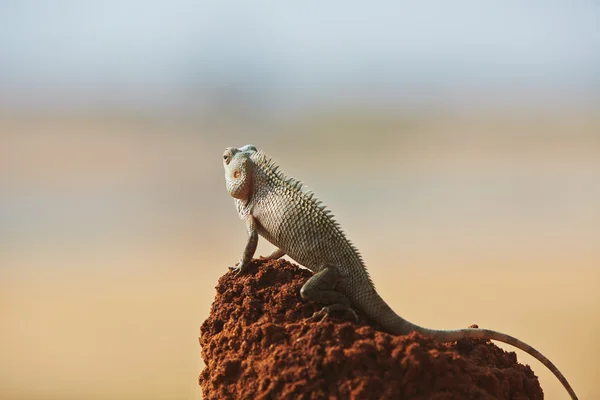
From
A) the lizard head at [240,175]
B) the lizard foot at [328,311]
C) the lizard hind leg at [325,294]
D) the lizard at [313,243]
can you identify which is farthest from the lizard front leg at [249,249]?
the lizard foot at [328,311]

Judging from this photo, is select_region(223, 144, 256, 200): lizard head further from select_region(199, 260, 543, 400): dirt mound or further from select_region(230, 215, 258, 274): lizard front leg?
select_region(199, 260, 543, 400): dirt mound

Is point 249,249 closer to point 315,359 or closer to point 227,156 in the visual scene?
point 227,156

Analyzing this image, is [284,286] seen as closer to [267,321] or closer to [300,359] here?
[267,321]

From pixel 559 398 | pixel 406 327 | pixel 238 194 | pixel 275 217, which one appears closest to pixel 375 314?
pixel 406 327

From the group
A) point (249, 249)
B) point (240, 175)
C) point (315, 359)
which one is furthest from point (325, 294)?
point (240, 175)

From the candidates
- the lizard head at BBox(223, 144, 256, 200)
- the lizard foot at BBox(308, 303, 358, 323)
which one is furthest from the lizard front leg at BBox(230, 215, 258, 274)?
the lizard foot at BBox(308, 303, 358, 323)

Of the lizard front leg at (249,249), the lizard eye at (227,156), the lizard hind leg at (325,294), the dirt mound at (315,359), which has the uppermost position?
the lizard eye at (227,156)

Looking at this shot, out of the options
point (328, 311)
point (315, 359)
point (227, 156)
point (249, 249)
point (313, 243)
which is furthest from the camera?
point (227, 156)

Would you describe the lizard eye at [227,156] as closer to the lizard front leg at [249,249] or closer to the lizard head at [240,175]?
the lizard head at [240,175]
